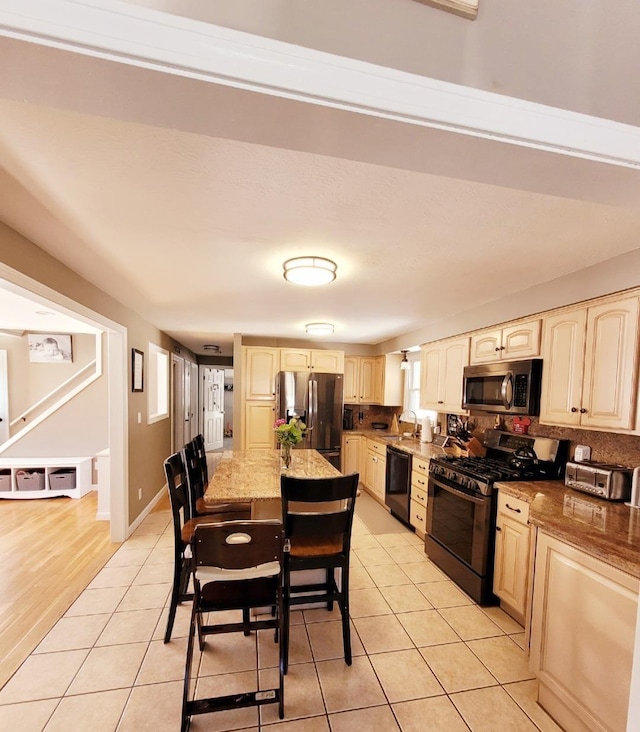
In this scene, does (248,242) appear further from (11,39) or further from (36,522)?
(36,522)

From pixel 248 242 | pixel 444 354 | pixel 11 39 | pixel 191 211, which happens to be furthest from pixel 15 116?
pixel 444 354

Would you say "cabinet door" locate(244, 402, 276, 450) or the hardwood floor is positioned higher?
"cabinet door" locate(244, 402, 276, 450)

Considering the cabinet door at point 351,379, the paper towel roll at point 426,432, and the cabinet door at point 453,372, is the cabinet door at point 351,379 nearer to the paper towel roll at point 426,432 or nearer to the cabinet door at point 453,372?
the paper towel roll at point 426,432

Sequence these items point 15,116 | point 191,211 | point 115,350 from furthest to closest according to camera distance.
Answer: point 115,350 → point 191,211 → point 15,116

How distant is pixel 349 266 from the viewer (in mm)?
2221

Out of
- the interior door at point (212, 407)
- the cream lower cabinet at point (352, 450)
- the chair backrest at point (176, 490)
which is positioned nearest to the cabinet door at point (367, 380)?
the cream lower cabinet at point (352, 450)

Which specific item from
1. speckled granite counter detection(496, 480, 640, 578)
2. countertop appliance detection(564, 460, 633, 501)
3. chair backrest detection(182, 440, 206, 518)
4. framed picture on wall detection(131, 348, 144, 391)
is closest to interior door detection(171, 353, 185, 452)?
framed picture on wall detection(131, 348, 144, 391)

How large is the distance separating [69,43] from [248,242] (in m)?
1.46

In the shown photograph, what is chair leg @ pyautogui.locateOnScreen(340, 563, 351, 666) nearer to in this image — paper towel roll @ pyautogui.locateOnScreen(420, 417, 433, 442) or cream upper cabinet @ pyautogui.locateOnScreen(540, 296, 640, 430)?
cream upper cabinet @ pyautogui.locateOnScreen(540, 296, 640, 430)

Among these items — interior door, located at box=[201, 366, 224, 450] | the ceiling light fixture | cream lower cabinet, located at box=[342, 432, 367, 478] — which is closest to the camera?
the ceiling light fixture

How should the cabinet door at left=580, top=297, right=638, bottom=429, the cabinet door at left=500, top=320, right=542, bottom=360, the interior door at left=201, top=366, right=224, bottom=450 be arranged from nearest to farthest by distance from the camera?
1. the cabinet door at left=580, top=297, right=638, bottom=429
2. the cabinet door at left=500, top=320, right=542, bottom=360
3. the interior door at left=201, top=366, right=224, bottom=450

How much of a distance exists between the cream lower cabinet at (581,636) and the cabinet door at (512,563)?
443 millimetres

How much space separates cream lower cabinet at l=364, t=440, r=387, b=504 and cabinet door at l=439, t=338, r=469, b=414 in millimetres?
1118

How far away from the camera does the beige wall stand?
182 centimetres
